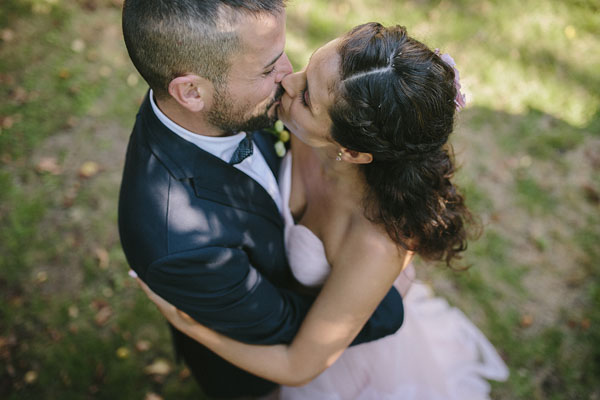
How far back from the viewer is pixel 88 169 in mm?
4879

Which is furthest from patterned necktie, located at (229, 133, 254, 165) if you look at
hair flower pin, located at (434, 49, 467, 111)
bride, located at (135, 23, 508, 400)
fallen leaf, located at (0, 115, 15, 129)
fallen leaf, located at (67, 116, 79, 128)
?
fallen leaf, located at (0, 115, 15, 129)

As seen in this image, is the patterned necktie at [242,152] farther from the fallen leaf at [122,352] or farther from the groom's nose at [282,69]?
the fallen leaf at [122,352]

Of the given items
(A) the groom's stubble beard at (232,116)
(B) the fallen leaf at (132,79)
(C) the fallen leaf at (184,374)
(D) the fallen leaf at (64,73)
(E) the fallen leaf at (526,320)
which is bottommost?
(C) the fallen leaf at (184,374)

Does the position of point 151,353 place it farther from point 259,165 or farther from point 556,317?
point 556,317

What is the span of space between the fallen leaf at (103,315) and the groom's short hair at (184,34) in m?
2.87

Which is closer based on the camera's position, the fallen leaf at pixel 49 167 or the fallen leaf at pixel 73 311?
the fallen leaf at pixel 73 311

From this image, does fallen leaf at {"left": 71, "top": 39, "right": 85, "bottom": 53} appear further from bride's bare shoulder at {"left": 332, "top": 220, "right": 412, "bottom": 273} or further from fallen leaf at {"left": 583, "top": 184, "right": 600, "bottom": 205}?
fallen leaf at {"left": 583, "top": 184, "right": 600, "bottom": 205}

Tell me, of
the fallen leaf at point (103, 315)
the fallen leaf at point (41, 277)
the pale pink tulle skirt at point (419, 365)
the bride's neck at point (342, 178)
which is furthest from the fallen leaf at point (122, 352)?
the bride's neck at point (342, 178)

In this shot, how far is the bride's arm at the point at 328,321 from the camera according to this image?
218 centimetres

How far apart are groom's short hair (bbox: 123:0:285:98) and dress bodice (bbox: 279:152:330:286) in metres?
0.99

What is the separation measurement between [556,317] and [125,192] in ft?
14.2

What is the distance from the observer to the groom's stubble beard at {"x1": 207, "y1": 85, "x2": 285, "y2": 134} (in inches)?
88.3

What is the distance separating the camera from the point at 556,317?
4.22 metres

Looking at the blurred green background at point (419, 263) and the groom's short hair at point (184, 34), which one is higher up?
the groom's short hair at point (184, 34)
